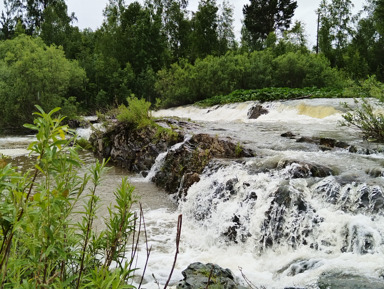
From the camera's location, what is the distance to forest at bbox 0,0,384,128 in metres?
20.9

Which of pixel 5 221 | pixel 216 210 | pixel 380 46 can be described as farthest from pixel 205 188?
pixel 380 46

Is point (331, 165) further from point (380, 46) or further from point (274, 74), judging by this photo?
point (380, 46)

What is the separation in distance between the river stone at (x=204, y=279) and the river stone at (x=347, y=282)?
0.95m

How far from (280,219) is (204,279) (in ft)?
6.98

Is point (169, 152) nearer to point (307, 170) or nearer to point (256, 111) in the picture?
point (307, 170)

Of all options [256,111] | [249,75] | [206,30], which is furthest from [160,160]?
[206,30]

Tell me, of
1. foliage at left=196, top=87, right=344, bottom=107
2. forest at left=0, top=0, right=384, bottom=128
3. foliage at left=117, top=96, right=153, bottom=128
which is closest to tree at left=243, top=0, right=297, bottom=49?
forest at left=0, top=0, right=384, bottom=128

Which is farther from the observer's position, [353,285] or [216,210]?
[216,210]

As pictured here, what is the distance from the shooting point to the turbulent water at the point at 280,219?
166 inches

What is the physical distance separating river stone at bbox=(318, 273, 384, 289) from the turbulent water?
0.04 m

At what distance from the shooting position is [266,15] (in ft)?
137

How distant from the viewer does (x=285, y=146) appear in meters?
8.70

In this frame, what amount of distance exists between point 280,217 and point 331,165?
200cm

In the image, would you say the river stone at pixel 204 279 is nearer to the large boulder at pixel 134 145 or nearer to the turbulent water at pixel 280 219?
the turbulent water at pixel 280 219
